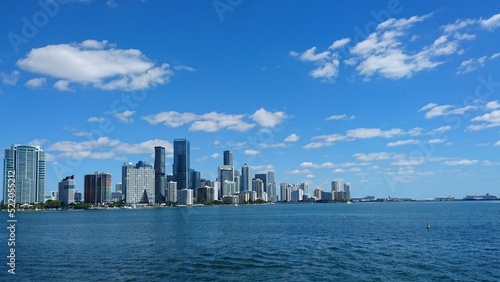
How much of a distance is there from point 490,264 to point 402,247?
12.9 meters

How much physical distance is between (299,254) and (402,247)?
15.2m

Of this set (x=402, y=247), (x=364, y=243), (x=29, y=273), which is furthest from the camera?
(x=364, y=243)

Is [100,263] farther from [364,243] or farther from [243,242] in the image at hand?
[364,243]

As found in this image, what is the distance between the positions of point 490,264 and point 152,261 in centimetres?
3568

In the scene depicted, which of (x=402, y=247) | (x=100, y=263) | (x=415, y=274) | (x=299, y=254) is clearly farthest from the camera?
(x=402, y=247)

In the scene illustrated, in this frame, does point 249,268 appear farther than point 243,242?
No

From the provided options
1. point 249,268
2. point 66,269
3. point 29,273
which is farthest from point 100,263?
point 249,268

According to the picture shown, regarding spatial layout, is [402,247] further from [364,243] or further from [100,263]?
[100,263]

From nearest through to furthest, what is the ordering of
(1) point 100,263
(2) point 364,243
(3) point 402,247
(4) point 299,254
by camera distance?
(1) point 100,263 → (4) point 299,254 → (3) point 402,247 → (2) point 364,243

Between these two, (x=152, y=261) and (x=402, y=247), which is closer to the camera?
(x=152, y=261)

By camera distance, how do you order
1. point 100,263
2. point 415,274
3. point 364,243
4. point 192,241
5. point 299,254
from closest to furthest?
point 415,274 → point 100,263 → point 299,254 → point 364,243 → point 192,241

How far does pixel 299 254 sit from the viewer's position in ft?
163

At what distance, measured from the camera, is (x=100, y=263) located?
149 feet

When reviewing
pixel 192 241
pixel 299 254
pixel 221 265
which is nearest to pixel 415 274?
pixel 299 254
